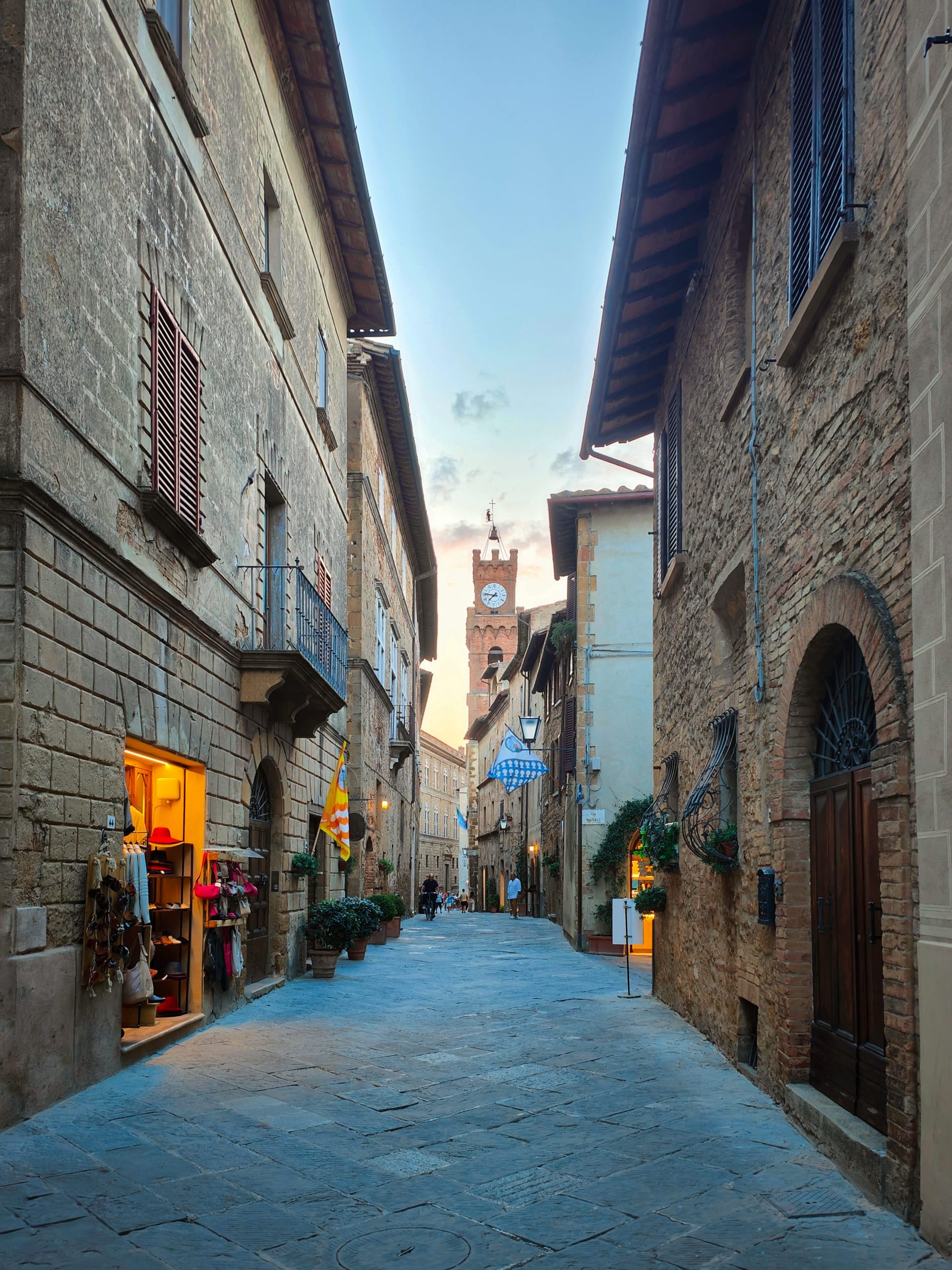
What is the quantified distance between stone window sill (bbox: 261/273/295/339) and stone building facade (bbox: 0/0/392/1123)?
0.05 m

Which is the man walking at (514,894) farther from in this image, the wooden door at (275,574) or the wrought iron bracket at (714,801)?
the wrought iron bracket at (714,801)

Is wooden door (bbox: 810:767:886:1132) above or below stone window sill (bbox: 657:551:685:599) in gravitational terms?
below

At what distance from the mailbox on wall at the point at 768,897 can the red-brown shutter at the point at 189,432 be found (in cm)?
500

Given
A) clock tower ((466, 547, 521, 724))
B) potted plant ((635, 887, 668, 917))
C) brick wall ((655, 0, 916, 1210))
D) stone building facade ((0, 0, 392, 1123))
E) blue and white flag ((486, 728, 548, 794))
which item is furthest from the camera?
clock tower ((466, 547, 521, 724))

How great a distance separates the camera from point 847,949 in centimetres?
600

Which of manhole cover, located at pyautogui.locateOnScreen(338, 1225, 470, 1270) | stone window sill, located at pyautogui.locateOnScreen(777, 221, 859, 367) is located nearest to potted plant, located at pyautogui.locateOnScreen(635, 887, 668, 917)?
stone window sill, located at pyautogui.locateOnScreen(777, 221, 859, 367)

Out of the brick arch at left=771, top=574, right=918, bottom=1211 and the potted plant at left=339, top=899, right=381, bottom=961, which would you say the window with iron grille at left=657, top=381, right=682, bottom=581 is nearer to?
the brick arch at left=771, top=574, right=918, bottom=1211

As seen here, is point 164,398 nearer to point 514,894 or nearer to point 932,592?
point 932,592

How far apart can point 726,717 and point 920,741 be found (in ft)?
14.8

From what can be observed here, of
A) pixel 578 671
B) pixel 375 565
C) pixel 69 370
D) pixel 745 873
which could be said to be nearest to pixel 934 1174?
pixel 745 873

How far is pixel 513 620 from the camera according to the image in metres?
90.3

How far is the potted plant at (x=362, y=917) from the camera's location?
1488cm

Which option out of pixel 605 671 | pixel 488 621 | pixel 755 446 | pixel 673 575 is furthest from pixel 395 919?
pixel 488 621

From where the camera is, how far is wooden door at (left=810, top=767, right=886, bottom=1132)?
5512 millimetres
